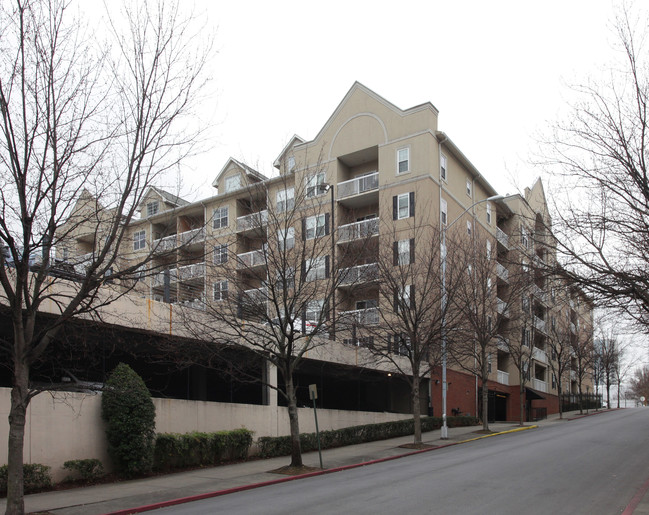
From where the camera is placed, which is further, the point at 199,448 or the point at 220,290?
the point at 220,290

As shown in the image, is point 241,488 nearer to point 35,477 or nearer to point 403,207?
point 35,477

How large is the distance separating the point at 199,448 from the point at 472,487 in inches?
344

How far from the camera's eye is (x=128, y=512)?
11.9m

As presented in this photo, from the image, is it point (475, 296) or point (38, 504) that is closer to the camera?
point (38, 504)

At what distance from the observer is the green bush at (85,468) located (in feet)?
50.6

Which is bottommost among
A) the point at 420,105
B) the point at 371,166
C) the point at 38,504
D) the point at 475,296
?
the point at 38,504

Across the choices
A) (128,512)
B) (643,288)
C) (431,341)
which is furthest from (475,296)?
(128,512)

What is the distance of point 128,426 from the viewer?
16.2 m

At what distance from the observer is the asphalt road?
11.0 metres

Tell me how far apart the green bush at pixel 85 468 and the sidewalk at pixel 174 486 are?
2.19 feet

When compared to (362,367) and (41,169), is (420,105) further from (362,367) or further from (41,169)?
(41,169)

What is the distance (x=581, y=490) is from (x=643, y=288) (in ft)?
14.3

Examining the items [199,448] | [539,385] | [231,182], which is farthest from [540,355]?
[199,448]

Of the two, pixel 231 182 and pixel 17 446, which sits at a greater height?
pixel 231 182
